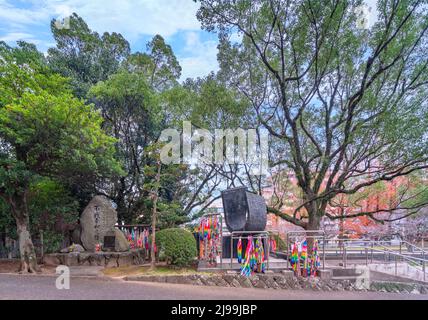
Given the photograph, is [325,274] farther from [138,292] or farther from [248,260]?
[138,292]

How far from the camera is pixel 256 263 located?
8000 mm

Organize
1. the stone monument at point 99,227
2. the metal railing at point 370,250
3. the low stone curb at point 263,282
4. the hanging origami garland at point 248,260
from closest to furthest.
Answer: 1. the low stone curb at point 263,282
2. the hanging origami garland at point 248,260
3. the metal railing at point 370,250
4. the stone monument at point 99,227

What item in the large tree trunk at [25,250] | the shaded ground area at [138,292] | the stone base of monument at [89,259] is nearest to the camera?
the shaded ground area at [138,292]

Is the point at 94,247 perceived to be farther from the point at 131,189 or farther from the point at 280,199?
the point at 280,199

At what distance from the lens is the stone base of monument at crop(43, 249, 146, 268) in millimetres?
10438

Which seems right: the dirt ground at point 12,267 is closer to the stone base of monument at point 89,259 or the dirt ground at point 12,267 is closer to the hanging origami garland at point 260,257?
the stone base of monument at point 89,259

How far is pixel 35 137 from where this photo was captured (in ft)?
29.9

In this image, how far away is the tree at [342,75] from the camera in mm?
10680

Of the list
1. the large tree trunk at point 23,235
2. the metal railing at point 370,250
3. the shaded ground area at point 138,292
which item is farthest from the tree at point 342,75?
the large tree trunk at point 23,235

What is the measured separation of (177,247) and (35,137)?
522 cm

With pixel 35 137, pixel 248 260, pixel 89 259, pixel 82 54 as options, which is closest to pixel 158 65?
pixel 82 54

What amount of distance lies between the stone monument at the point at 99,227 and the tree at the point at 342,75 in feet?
22.6

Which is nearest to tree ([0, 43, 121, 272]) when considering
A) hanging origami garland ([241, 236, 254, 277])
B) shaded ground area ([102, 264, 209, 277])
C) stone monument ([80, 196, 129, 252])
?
stone monument ([80, 196, 129, 252])

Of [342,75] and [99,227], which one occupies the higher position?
[342,75]
